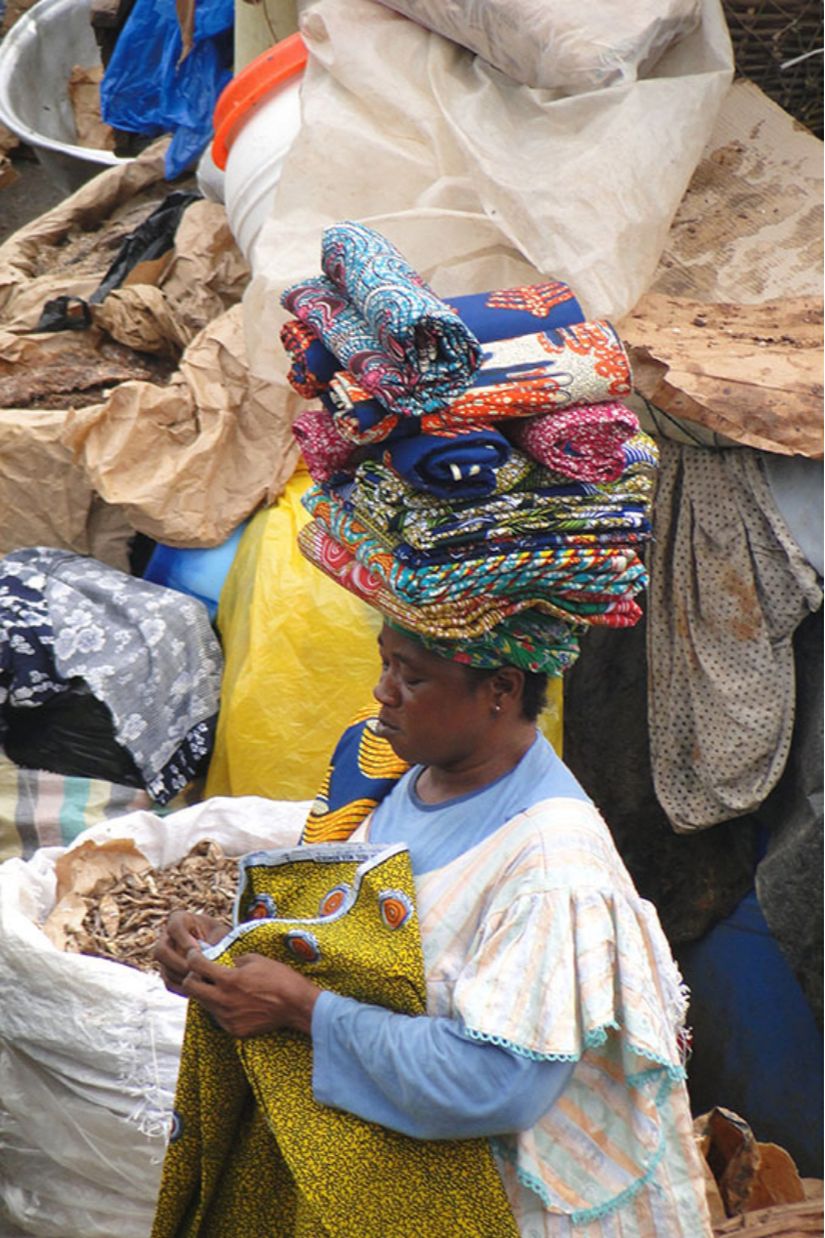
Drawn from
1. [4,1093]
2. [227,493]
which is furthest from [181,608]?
[4,1093]

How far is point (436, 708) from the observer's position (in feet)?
6.32

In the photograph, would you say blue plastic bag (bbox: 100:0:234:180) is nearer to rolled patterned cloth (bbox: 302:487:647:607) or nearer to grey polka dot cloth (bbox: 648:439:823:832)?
grey polka dot cloth (bbox: 648:439:823:832)

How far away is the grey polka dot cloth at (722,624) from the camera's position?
121 inches

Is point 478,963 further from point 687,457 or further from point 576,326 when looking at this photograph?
point 687,457

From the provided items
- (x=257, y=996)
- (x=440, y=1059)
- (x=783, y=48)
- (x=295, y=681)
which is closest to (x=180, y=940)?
(x=257, y=996)

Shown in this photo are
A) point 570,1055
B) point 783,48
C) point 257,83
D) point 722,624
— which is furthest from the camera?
point 783,48

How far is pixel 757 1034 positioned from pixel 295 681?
50.6 inches

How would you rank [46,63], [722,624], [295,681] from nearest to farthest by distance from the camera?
[722,624] < [295,681] < [46,63]

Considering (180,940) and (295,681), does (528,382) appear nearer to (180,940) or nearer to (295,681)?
(180,940)

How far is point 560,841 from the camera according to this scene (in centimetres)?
179

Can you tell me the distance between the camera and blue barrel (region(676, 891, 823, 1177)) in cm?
337

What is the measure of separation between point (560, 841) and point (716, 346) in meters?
1.61

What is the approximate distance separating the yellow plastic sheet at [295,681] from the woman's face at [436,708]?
1.33 metres

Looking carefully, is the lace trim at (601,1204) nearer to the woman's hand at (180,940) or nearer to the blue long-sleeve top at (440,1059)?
the blue long-sleeve top at (440,1059)
